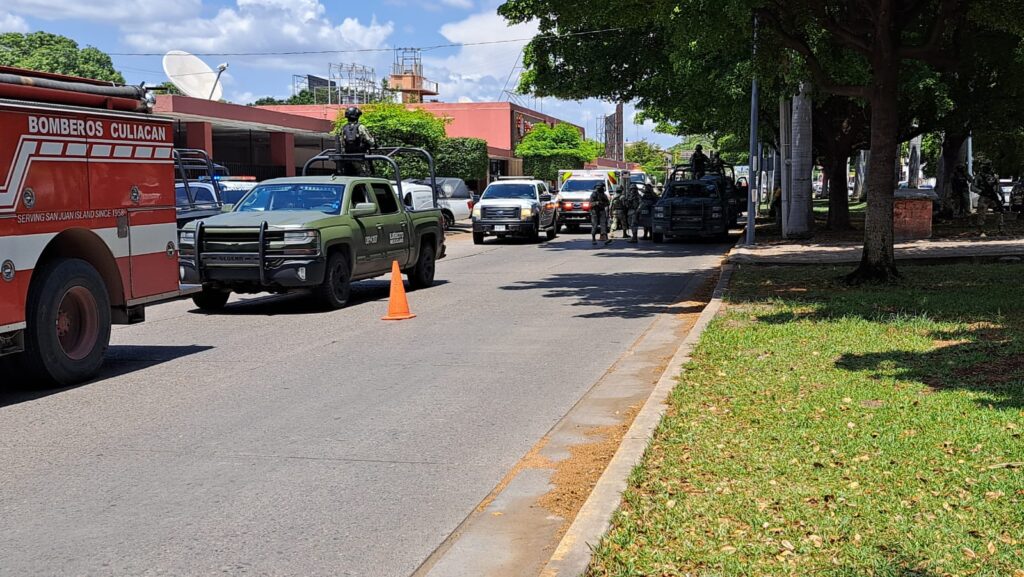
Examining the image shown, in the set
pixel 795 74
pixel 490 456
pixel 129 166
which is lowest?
pixel 490 456

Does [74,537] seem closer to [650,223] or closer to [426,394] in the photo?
[426,394]

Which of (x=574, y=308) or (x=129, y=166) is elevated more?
(x=129, y=166)

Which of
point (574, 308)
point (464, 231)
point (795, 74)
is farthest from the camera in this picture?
point (464, 231)

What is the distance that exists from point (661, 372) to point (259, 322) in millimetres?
5902

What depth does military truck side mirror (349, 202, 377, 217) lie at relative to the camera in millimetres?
15694

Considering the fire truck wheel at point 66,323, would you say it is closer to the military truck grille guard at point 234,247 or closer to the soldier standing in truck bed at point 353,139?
the military truck grille guard at point 234,247

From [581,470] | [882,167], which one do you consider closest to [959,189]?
[882,167]

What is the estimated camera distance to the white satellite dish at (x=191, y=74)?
4369 centimetres

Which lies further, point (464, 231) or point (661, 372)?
point (464, 231)

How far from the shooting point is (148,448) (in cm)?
723

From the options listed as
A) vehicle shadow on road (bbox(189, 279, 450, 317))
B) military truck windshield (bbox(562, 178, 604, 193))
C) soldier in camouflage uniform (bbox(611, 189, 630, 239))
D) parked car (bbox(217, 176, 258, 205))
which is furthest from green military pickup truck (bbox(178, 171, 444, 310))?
military truck windshield (bbox(562, 178, 604, 193))

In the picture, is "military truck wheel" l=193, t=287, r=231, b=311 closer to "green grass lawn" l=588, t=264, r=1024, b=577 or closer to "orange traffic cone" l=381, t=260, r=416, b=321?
"orange traffic cone" l=381, t=260, r=416, b=321

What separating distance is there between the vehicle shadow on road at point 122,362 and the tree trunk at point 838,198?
24075 mm

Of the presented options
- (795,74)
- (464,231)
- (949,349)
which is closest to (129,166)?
(949,349)
